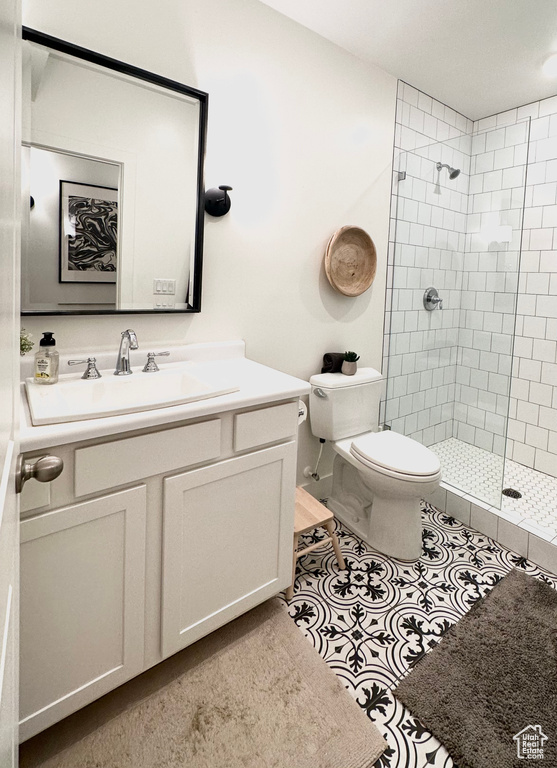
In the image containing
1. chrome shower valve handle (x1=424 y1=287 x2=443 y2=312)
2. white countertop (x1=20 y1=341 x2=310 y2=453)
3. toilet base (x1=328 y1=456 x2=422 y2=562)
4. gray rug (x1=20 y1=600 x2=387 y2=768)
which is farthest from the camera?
chrome shower valve handle (x1=424 y1=287 x2=443 y2=312)

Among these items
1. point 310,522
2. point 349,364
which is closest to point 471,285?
point 349,364

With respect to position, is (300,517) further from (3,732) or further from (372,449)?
(3,732)

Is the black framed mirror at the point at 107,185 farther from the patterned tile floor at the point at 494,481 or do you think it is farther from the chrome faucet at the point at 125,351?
the patterned tile floor at the point at 494,481

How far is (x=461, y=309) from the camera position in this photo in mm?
2535

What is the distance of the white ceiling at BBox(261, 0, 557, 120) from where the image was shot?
1.81 metres

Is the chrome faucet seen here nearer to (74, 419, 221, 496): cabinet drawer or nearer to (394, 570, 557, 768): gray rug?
(74, 419, 221, 496): cabinet drawer

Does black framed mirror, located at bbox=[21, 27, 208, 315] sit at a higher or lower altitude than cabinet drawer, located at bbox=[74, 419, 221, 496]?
higher

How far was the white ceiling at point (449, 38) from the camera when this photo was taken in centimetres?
181

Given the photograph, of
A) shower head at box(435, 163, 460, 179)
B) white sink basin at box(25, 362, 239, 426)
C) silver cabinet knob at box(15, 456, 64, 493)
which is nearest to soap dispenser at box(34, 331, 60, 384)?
white sink basin at box(25, 362, 239, 426)

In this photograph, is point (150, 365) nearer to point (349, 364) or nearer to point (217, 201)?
point (217, 201)

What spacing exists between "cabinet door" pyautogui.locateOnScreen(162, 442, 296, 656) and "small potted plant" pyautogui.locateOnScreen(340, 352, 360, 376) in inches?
32.6

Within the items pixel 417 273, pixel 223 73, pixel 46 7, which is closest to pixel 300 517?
pixel 417 273

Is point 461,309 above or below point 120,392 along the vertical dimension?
above

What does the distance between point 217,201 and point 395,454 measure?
4.50ft
